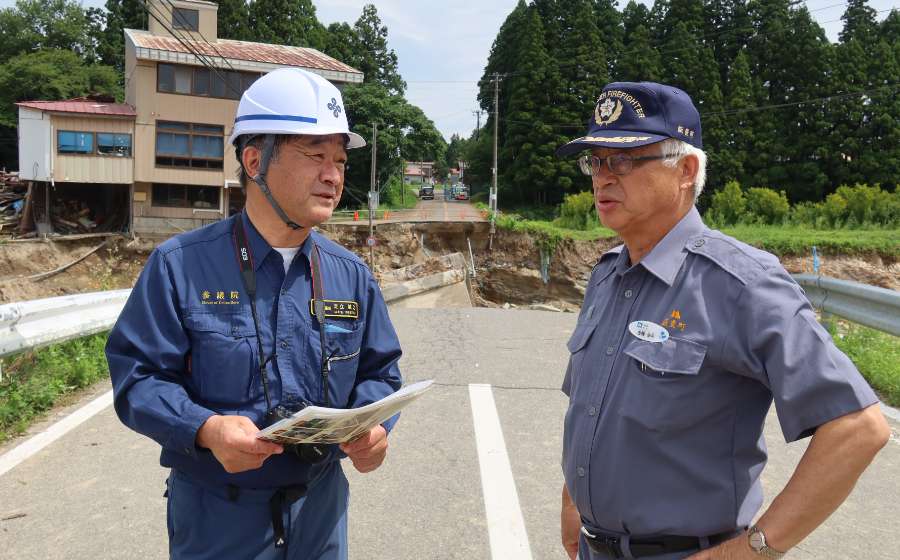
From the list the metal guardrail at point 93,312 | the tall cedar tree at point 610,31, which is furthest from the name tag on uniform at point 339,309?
the tall cedar tree at point 610,31

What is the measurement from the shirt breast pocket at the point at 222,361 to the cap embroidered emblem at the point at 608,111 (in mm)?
1479

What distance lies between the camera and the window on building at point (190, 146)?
36719 mm

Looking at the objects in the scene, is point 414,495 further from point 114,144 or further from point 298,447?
point 114,144

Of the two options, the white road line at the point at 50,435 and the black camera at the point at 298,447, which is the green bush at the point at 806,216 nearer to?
the white road line at the point at 50,435

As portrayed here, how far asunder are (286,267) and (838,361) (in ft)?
5.85

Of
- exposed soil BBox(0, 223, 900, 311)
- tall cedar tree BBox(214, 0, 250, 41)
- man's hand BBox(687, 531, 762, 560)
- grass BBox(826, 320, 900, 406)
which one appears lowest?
exposed soil BBox(0, 223, 900, 311)

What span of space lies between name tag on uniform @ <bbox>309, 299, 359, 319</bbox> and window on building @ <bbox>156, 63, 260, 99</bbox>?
36326mm

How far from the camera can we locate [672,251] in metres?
2.20

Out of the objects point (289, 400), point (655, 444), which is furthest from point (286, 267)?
point (655, 444)

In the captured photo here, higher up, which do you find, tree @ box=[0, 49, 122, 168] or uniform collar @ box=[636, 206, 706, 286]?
tree @ box=[0, 49, 122, 168]

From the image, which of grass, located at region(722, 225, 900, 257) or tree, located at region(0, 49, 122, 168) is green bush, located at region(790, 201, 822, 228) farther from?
tree, located at region(0, 49, 122, 168)

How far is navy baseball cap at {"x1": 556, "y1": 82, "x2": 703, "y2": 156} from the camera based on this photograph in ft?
7.48

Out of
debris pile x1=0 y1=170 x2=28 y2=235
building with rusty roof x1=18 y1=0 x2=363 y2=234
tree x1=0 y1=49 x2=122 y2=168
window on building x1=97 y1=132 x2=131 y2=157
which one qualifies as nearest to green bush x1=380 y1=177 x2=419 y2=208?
building with rusty roof x1=18 y1=0 x2=363 y2=234

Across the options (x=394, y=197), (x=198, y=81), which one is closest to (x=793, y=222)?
(x=394, y=197)
